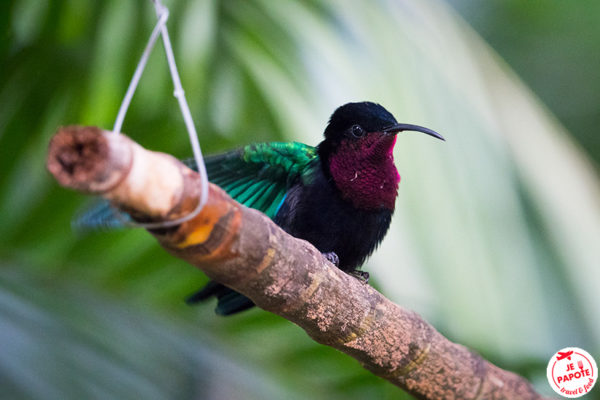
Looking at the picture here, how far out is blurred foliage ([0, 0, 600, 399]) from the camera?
1.54m

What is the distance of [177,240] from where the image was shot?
1.03 meters

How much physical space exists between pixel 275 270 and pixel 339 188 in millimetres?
885

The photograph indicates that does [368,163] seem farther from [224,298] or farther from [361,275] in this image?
[224,298]

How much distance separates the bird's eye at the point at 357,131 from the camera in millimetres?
2127

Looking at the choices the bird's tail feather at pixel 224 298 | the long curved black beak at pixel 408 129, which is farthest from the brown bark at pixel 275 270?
the bird's tail feather at pixel 224 298

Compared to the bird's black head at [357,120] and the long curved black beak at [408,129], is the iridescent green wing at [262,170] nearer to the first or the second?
the bird's black head at [357,120]

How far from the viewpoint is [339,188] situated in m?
2.11

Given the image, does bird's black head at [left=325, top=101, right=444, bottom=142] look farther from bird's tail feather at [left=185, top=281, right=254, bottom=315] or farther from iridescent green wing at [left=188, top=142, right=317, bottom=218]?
bird's tail feather at [left=185, top=281, right=254, bottom=315]

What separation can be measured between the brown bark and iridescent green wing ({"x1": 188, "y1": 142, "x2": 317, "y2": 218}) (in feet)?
1.78

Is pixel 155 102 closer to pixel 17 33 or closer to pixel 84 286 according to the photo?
pixel 17 33

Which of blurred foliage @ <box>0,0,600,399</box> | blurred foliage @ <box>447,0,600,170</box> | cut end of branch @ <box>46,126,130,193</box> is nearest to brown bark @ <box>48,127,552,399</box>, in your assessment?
cut end of branch @ <box>46,126,130,193</box>

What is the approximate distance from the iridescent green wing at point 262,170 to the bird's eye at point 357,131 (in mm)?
129

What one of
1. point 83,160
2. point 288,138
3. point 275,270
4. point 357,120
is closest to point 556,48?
point 357,120

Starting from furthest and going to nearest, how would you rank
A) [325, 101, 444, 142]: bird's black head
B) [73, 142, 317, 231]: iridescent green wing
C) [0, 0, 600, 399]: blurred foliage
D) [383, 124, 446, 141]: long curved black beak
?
[325, 101, 444, 142]: bird's black head
[73, 142, 317, 231]: iridescent green wing
[383, 124, 446, 141]: long curved black beak
[0, 0, 600, 399]: blurred foliage
